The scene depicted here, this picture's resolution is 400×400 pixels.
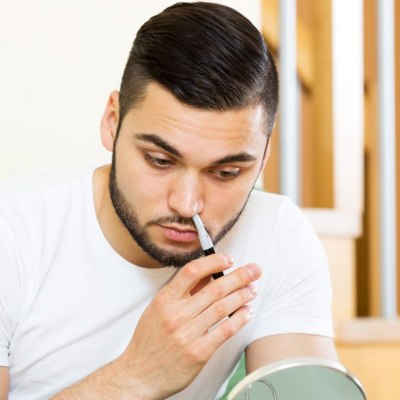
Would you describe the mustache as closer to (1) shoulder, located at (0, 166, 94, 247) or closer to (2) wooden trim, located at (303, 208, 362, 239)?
(1) shoulder, located at (0, 166, 94, 247)

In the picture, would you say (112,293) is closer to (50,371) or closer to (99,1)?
(50,371)

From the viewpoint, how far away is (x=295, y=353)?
1454 mm

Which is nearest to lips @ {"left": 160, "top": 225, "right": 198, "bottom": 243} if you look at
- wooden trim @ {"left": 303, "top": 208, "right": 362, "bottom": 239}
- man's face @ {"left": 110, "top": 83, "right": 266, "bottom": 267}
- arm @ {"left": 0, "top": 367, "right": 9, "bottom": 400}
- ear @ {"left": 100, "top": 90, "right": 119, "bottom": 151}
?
man's face @ {"left": 110, "top": 83, "right": 266, "bottom": 267}

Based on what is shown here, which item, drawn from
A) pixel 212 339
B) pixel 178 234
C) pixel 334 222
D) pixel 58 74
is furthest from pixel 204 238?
pixel 334 222

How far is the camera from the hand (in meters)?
1.22

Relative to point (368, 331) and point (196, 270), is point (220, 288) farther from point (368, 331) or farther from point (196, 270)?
point (368, 331)

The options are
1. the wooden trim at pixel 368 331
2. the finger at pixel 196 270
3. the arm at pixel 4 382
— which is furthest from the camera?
the wooden trim at pixel 368 331

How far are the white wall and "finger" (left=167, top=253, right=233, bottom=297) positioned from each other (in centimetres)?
74

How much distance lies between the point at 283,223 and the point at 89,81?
2.12 ft

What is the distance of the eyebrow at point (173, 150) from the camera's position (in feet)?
4.06

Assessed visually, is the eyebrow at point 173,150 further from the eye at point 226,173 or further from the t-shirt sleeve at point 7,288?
the t-shirt sleeve at point 7,288

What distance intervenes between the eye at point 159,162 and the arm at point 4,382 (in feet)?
1.35

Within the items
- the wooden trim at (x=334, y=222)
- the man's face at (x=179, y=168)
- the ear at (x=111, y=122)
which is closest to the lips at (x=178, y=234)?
the man's face at (x=179, y=168)

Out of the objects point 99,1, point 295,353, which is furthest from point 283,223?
point 99,1
